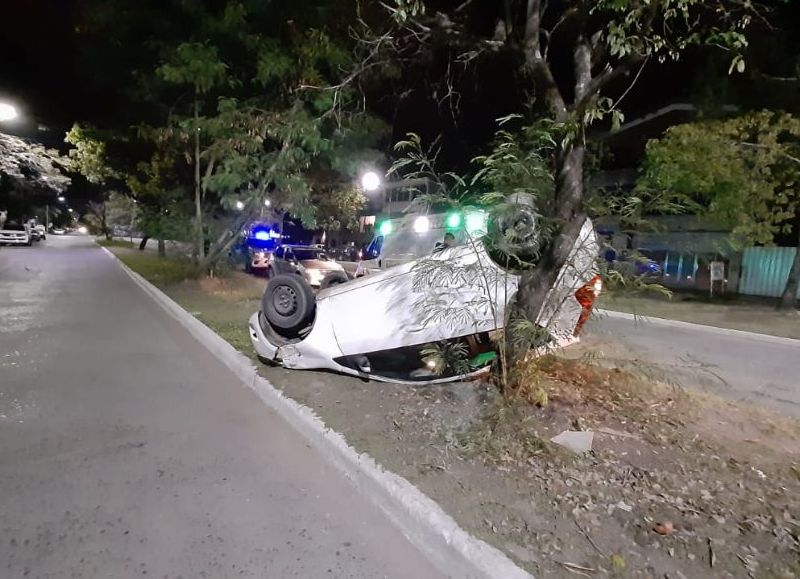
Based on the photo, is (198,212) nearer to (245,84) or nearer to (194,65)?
(245,84)

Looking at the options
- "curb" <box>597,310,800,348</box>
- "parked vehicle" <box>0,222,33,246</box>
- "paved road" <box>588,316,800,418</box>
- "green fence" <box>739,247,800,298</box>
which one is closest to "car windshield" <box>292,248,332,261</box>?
"curb" <box>597,310,800,348</box>

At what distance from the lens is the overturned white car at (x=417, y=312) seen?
486cm

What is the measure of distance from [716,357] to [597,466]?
609cm

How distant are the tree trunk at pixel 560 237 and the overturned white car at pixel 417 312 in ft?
0.26

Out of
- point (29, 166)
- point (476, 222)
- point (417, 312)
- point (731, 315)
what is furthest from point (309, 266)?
point (29, 166)

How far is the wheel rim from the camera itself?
590cm

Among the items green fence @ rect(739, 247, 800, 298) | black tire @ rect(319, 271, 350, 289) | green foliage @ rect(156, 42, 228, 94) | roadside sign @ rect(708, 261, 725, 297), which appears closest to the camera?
black tire @ rect(319, 271, 350, 289)

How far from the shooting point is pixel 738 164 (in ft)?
42.1

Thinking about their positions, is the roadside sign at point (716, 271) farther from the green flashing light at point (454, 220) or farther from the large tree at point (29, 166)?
the large tree at point (29, 166)

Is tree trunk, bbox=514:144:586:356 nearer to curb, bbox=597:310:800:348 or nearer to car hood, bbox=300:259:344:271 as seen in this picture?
curb, bbox=597:310:800:348

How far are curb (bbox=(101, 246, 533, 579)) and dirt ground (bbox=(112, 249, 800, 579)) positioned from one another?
0.10 meters

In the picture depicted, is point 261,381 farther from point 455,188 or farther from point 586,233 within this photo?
point 586,233

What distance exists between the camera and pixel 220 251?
56.4 feet

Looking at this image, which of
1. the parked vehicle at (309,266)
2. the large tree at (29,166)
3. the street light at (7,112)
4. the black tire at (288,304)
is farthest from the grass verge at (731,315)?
the large tree at (29,166)
